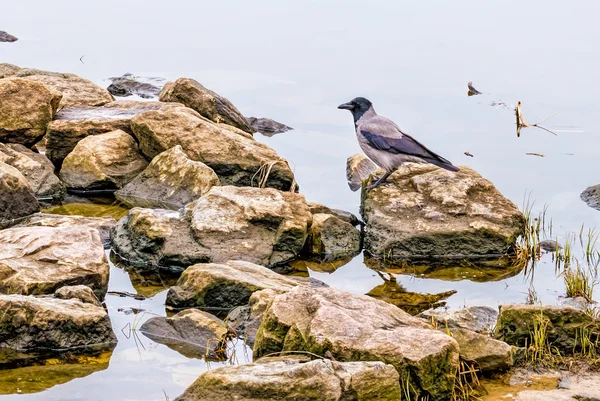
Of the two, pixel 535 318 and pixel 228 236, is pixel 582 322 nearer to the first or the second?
pixel 535 318

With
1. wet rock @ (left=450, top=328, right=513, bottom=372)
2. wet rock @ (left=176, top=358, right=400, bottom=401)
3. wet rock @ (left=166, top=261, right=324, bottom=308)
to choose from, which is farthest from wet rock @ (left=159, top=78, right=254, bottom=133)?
wet rock @ (left=176, top=358, right=400, bottom=401)

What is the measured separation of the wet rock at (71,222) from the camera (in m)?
9.23

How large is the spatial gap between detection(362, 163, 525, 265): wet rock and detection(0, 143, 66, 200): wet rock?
10.8 ft

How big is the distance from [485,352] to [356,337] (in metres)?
0.97

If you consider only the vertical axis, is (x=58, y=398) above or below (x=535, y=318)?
below

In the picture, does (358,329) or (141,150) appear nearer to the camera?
(358,329)

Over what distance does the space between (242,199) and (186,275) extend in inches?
62.0

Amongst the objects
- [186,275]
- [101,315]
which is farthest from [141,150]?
[101,315]

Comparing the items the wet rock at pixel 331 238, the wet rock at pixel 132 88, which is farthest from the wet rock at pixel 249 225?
the wet rock at pixel 132 88

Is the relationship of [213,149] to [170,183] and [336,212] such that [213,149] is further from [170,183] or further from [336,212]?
[336,212]

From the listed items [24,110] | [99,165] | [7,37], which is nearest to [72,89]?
[24,110]

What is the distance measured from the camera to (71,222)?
9.29 meters

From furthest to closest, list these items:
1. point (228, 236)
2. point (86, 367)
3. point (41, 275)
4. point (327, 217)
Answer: point (327, 217) < point (228, 236) < point (41, 275) < point (86, 367)

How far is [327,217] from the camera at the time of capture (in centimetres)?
968
